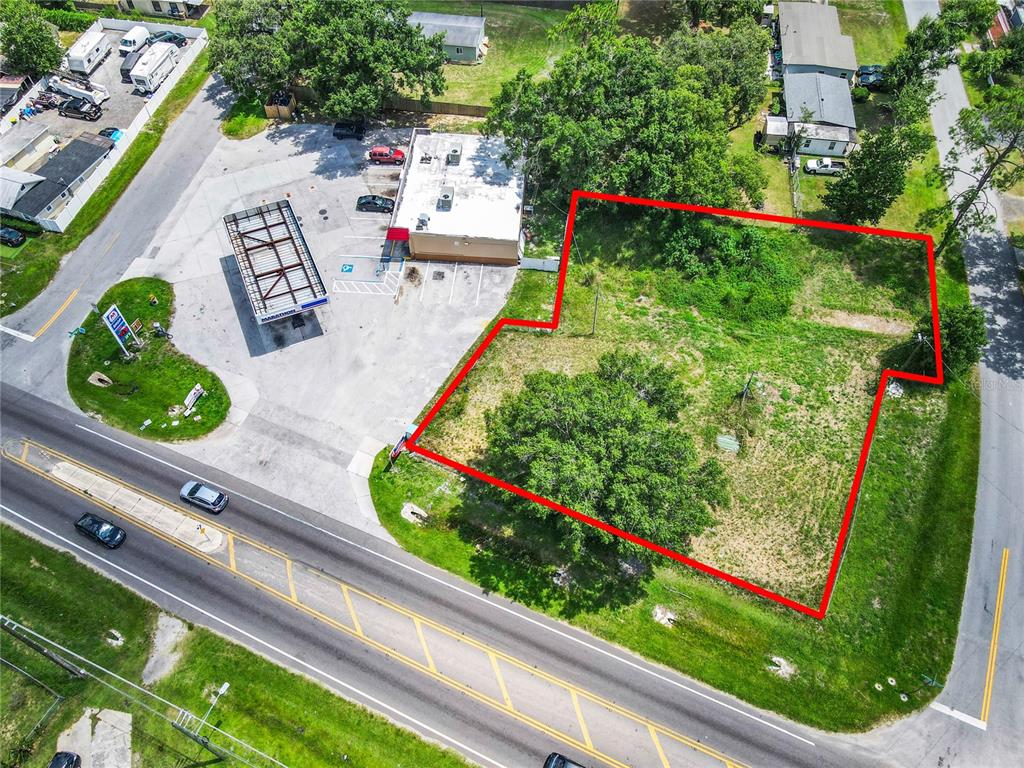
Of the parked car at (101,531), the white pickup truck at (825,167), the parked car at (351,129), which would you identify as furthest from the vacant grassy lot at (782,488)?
the parked car at (351,129)

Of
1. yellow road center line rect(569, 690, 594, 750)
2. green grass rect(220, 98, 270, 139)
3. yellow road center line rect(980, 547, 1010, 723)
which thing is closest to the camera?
yellow road center line rect(569, 690, 594, 750)

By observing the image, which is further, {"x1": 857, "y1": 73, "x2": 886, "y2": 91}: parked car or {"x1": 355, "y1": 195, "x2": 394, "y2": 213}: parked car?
{"x1": 857, "y1": 73, "x2": 886, "y2": 91}: parked car

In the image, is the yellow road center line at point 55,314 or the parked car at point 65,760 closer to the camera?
the parked car at point 65,760

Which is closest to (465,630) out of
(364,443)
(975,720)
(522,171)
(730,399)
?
(364,443)

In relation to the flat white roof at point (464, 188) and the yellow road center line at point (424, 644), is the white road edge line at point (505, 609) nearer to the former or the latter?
the yellow road center line at point (424, 644)

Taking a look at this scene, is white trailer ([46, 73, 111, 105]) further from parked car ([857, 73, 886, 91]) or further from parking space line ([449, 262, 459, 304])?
parked car ([857, 73, 886, 91])

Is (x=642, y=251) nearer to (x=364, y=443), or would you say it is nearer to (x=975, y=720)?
(x=364, y=443)

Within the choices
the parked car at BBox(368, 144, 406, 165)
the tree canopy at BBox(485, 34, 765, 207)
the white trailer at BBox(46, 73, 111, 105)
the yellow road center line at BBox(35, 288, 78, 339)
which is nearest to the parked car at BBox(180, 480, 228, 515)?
the yellow road center line at BBox(35, 288, 78, 339)
